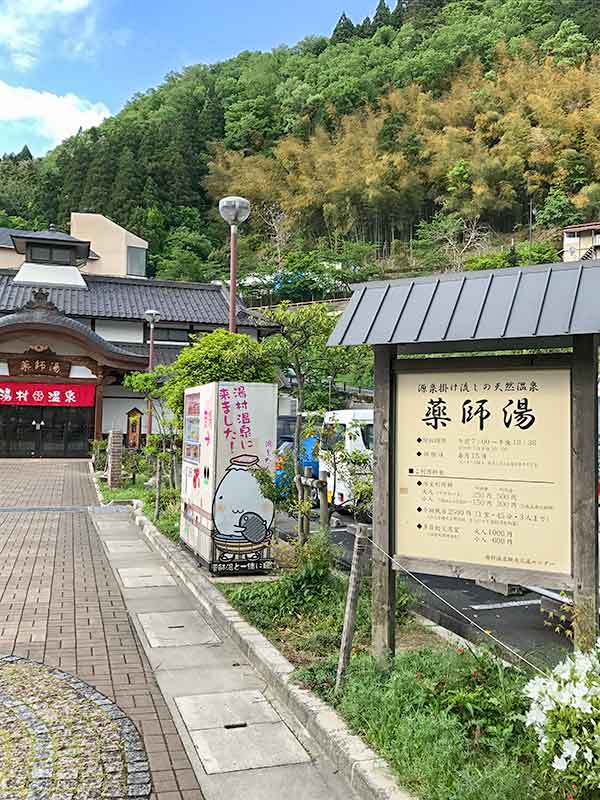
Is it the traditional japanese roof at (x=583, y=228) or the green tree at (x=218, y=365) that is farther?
the traditional japanese roof at (x=583, y=228)

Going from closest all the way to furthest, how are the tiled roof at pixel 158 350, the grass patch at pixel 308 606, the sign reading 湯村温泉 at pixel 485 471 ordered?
the sign reading 湯村温泉 at pixel 485 471, the grass patch at pixel 308 606, the tiled roof at pixel 158 350

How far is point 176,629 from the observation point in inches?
265

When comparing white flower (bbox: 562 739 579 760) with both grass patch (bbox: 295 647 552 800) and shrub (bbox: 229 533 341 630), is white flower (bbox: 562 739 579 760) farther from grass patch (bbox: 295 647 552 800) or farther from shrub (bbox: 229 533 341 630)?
shrub (bbox: 229 533 341 630)

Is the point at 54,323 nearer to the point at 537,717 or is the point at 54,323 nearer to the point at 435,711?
the point at 435,711

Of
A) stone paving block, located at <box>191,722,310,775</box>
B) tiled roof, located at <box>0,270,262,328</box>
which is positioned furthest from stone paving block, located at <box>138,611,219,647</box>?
tiled roof, located at <box>0,270,262,328</box>

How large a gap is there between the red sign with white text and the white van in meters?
17.9

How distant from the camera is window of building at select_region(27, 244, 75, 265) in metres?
35.3

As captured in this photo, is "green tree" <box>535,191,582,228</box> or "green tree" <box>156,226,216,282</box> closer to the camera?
"green tree" <box>535,191,582,228</box>

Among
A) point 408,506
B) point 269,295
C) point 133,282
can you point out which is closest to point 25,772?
point 408,506

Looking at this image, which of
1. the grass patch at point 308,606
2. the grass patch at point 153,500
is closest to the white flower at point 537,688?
the grass patch at point 308,606

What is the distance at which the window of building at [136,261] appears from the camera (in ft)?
175

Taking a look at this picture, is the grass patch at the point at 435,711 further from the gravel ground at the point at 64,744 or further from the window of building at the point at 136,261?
the window of building at the point at 136,261

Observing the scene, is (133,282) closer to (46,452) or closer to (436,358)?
(46,452)

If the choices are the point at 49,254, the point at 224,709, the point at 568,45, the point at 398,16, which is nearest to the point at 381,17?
the point at 398,16
